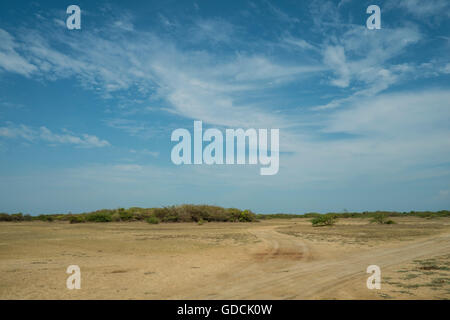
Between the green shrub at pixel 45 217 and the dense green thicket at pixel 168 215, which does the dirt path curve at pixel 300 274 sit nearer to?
the dense green thicket at pixel 168 215

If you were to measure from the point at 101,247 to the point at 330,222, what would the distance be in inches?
1229

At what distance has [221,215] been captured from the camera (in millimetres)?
56000

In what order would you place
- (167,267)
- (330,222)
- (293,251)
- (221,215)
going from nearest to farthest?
(167,267) < (293,251) < (330,222) < (221,215)

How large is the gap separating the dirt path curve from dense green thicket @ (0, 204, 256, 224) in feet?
117

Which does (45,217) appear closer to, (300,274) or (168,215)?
(168,215)

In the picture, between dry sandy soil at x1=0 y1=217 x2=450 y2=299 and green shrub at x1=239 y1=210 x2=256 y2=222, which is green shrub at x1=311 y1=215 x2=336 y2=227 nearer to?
green shrub at x1=239 y1=210 x2=256 y2=222

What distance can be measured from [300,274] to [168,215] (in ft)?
146

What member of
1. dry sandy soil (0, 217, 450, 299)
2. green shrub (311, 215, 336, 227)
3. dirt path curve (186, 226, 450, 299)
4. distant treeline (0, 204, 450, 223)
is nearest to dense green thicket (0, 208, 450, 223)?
distant treeline (0, 204, 450, 223)

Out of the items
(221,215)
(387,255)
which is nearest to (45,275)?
(387,255)

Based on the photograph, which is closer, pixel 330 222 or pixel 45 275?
pixel 45 275

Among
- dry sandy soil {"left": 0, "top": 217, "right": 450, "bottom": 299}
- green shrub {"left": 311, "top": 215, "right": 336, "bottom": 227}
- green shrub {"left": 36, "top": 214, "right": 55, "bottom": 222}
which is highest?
dry sandy soil {"left": 0, "top": 217, "right": 450, "bottom": 299}

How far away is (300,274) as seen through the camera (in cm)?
1100

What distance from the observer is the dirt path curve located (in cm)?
848
